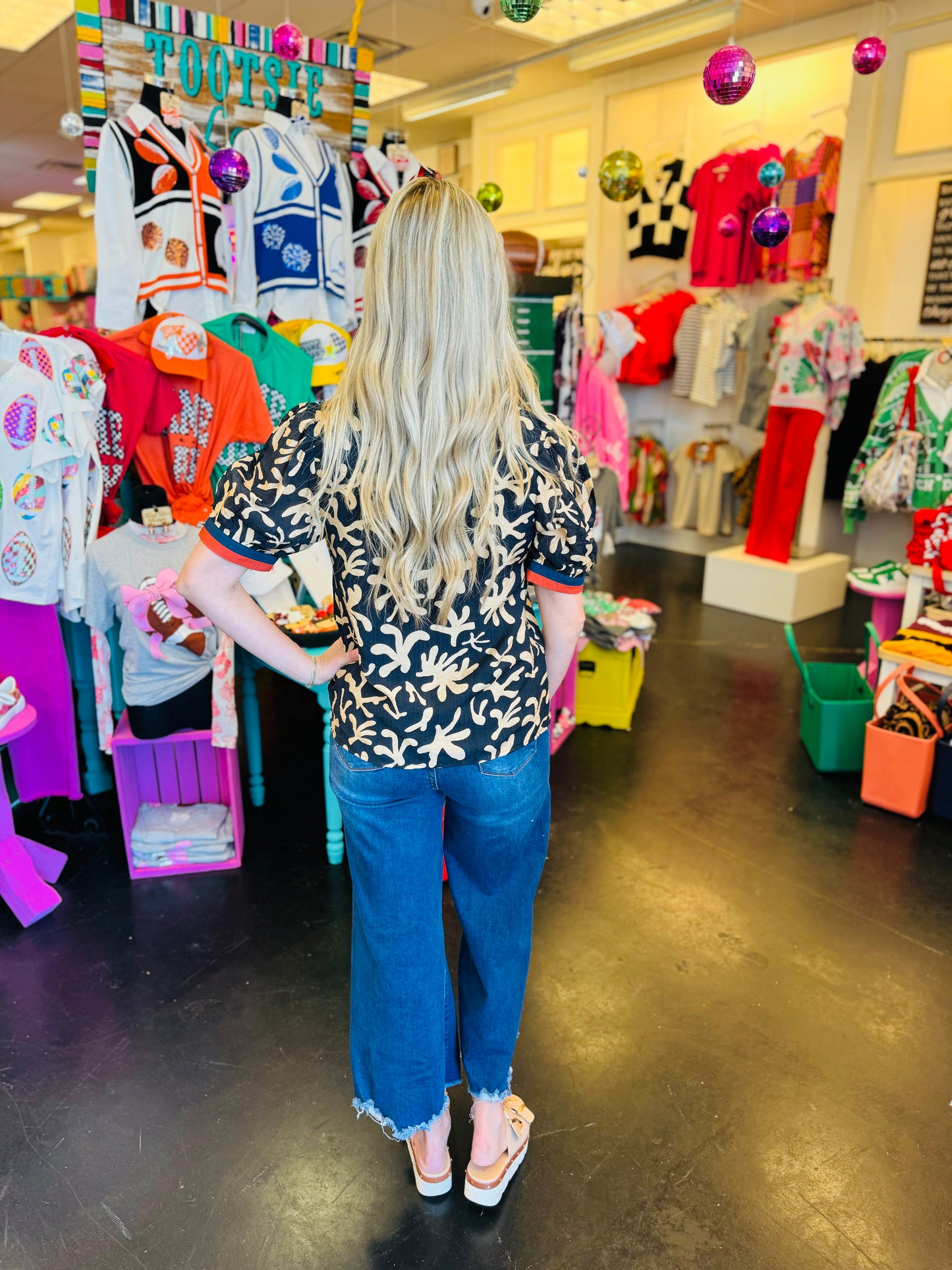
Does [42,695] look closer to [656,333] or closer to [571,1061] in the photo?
[571,1061]

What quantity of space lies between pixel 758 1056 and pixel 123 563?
2.05 m

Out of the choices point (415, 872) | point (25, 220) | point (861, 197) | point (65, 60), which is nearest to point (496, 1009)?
point (415, 872)

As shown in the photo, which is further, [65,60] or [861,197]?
[65,60]

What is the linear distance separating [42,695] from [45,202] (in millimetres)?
12545

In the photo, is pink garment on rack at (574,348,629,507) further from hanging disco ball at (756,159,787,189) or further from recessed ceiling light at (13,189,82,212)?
recessed ceiling light at (13,189,82,212)

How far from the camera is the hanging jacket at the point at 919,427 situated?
14.9 feet

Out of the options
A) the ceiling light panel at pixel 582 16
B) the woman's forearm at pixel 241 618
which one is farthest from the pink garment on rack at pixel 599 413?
the woman's forearm at pixel 241 618

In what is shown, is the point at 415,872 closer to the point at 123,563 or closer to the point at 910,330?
the point at 123,563

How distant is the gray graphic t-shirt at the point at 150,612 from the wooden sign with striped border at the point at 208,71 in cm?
146

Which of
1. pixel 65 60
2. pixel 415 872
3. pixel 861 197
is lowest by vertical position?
pixel 415 872

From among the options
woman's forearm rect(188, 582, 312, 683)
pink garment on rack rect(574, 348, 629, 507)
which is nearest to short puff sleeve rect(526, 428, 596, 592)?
woman's forearm rect(188, 582, 312, 683)

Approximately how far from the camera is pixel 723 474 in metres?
6.54

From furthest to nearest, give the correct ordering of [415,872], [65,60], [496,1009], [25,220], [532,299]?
[25,220], [65,60], [532,299], [496,1009], [415,872]

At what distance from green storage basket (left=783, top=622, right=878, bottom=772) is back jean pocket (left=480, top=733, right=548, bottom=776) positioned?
2.07 m
